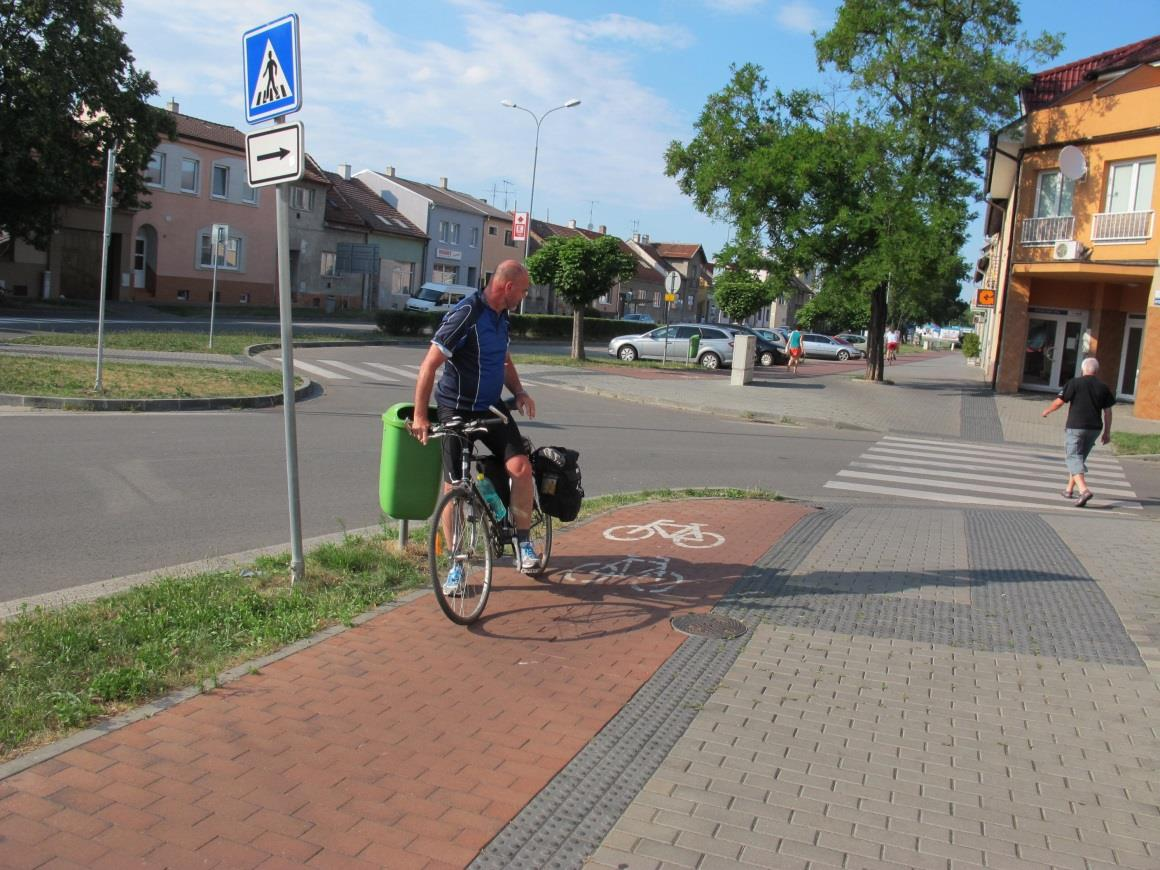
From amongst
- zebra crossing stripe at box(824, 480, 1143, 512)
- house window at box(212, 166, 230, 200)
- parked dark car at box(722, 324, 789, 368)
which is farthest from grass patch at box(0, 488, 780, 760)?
house window at box(212, 166, 230, 200)

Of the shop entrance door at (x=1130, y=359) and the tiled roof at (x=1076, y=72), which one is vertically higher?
the tiled roof at (x=1076, y=72)

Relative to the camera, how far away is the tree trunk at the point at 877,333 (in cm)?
3275

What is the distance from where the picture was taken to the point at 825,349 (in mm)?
56531

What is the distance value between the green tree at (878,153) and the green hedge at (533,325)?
915 cm

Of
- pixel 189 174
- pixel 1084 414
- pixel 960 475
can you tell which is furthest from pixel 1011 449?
pixel 189 174

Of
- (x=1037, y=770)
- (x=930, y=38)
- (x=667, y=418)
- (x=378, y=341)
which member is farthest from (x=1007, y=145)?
(x=1037, y=770)

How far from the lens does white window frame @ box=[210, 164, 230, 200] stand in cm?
4562

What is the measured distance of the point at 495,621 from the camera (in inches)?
214

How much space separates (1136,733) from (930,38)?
101 ft

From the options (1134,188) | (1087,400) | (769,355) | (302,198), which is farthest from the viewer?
(302,198)

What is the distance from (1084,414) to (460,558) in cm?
949

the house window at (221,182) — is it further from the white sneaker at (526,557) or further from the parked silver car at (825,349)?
the white sneaker at (526,557)

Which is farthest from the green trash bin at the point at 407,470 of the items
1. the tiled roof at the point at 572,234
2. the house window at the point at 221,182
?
the tiled roof at the point at 572,234

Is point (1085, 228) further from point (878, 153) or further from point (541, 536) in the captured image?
point (541, 536)
